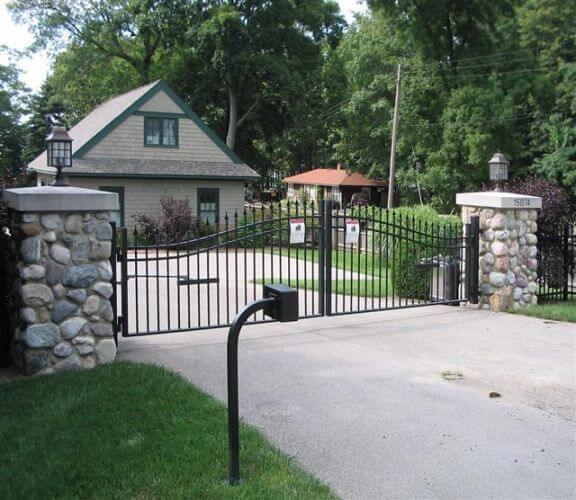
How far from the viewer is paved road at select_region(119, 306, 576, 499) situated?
4.59 metres

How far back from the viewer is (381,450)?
16.3ft

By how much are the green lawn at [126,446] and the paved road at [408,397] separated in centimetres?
40

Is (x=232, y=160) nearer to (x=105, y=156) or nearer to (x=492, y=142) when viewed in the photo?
(x=105, y=156)

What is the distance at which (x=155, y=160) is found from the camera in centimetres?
2700

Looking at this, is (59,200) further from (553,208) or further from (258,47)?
(258,47)

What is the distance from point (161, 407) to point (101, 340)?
1.67 m

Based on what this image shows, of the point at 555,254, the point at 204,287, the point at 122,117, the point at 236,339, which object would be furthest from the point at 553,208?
the point at 122,117

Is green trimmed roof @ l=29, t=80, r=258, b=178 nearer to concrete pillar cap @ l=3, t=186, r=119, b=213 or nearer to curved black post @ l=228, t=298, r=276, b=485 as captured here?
concrete pillar cap @ l=3, t=186, r=119, b=213

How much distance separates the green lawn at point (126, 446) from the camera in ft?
13.6

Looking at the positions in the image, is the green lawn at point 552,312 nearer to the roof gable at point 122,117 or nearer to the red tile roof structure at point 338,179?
the roof gable at point 122,117

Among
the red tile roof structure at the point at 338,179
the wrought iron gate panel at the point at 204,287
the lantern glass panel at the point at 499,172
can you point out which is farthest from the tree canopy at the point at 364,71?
the lantern glass panel at the point at 499,172

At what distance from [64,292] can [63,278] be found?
0.46ft

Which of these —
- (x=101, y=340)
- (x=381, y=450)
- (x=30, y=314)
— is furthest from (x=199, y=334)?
(x=381, y=450)

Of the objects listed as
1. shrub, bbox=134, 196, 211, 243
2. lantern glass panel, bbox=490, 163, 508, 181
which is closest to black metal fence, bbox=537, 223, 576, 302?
lantern glass panel, bbox=490, 163, 508, 181
